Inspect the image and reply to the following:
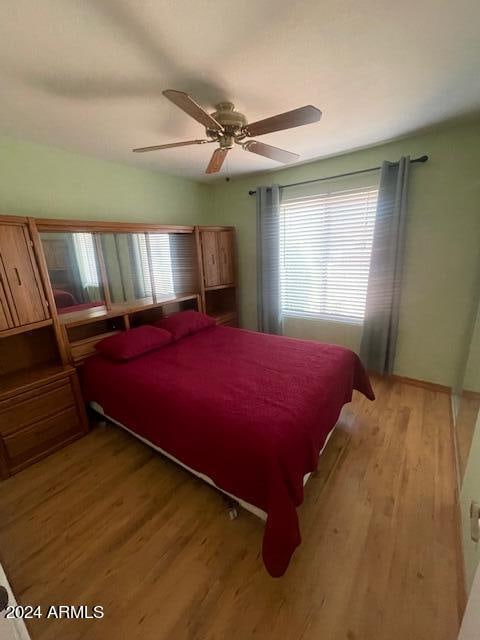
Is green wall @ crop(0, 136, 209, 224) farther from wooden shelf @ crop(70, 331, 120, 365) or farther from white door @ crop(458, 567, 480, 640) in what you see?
white door @ crop(458, 567, 480, 640)

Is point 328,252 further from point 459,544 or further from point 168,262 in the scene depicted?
point 459,544

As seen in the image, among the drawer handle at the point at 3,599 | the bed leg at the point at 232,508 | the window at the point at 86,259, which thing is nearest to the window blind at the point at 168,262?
the window at the point at 86,259

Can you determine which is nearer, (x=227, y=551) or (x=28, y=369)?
(x=227, y=551)

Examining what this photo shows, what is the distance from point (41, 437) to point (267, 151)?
2.69 m

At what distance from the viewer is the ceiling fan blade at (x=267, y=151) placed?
5.34ft

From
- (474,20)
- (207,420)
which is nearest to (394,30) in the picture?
(474,20)

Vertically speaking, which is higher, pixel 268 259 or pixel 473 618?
pixel 268 259

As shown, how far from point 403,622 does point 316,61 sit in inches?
103

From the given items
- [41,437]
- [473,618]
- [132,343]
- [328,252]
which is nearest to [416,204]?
[328,252]

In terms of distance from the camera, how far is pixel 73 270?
86.1 inches

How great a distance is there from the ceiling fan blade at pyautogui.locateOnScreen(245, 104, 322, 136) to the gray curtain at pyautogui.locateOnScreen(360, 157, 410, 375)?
1.56 meters

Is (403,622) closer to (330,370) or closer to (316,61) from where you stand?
(330,370)

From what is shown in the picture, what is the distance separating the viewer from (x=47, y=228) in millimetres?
1918

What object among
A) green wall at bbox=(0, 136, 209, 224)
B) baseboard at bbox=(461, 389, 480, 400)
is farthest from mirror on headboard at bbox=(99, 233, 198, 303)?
baseboard at bbox=(461, 389, 480, 400)
